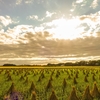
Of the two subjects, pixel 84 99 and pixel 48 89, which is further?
pixel 48 89

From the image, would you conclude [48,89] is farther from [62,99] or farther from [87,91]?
[87,91]

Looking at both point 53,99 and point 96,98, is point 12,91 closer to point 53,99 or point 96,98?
point 53,99

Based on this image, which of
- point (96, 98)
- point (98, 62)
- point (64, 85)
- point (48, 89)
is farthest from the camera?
point (98, 62)

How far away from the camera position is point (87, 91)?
13.0 m

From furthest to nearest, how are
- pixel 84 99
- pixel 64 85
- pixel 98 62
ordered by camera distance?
pixel 98 62, pixel 64 85, pixel 84 99

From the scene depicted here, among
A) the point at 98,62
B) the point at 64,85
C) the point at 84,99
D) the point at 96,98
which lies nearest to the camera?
the point at 84,99

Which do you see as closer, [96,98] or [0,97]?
[96,98]

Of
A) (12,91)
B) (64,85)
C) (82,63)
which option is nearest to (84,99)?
(12,91)

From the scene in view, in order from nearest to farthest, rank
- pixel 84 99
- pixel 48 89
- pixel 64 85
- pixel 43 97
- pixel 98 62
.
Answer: pixel 84 99, pixel 43 97, pixel 48 89, pixel 64 85, pixel 98 62

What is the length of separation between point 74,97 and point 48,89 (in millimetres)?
7963

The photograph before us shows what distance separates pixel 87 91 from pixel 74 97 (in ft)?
7.38

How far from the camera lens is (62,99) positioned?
1448cm

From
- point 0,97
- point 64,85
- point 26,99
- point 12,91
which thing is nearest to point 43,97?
point 26,99

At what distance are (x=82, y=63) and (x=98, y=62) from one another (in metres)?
13.3
